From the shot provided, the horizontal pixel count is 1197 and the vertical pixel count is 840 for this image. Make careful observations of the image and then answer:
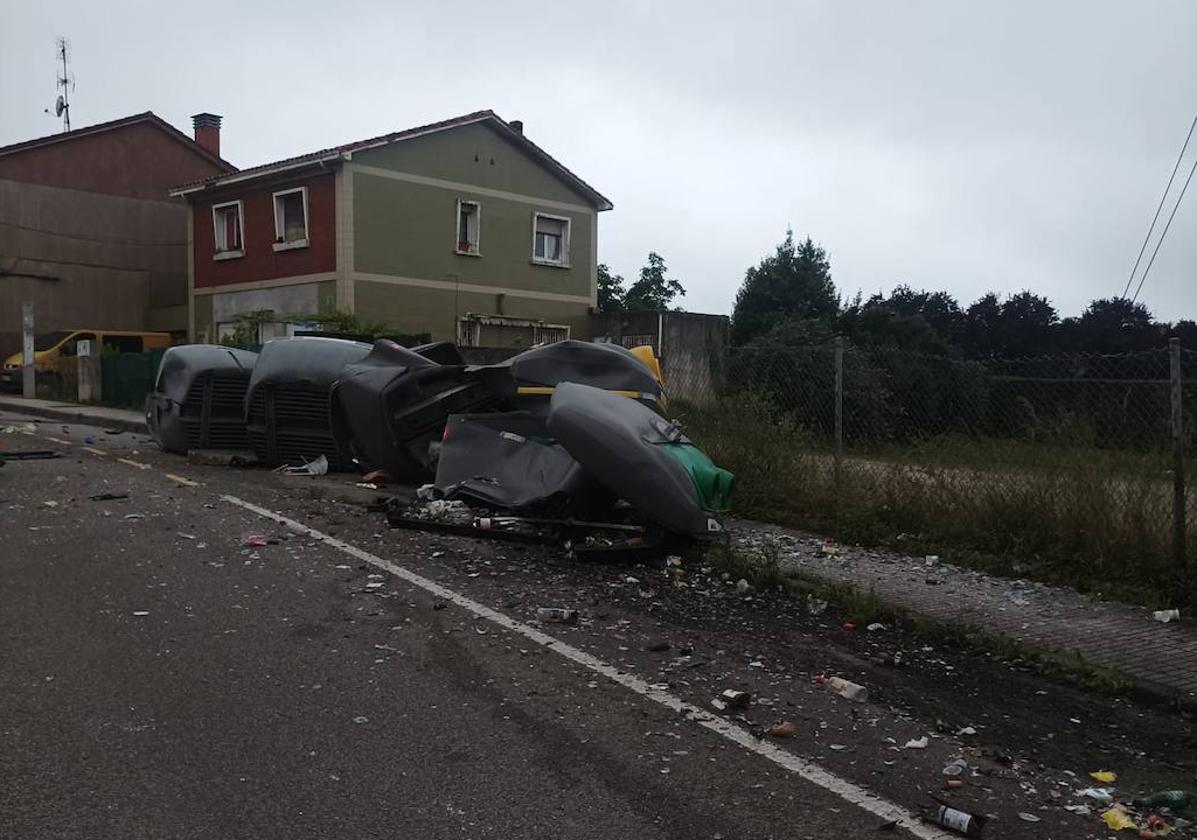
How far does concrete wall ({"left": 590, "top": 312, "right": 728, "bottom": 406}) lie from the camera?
10.3m

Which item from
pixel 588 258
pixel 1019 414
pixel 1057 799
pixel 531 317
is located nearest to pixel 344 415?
pixel 1019 414

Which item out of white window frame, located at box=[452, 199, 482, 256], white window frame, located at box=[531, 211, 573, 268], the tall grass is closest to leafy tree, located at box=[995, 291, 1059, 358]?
white window frame, located at box=[531, 211, 573, 268]

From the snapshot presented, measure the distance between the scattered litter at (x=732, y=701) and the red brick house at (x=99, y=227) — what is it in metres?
29.5

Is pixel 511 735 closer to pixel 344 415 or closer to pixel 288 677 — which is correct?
pixel 288 677

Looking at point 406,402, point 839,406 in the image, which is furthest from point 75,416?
point 839,406

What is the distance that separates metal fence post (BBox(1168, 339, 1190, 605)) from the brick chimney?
1359 inches

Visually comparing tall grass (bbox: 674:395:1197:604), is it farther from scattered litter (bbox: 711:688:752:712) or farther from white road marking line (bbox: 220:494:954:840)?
white road marking line (bbox: 220:494:954:840)

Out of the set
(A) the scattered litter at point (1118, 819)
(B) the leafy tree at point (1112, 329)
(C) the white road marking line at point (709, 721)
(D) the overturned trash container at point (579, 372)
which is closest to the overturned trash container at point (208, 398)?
(D) the overturned trash container at point (579, 372)

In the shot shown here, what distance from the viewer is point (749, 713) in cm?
423

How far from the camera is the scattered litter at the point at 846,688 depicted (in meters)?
4.51

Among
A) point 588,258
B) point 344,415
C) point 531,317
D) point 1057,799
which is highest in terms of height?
point 588,258

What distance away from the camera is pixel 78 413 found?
20375mm

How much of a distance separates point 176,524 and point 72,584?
207 cm

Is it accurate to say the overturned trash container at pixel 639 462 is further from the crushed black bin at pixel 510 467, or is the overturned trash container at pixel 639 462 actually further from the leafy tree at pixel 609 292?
the leafy tree at pixel 609 292
